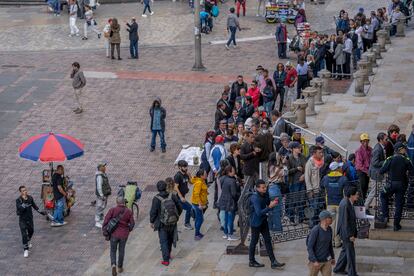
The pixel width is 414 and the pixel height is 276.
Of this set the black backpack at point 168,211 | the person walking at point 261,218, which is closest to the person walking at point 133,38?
the black backpack at point 168,211

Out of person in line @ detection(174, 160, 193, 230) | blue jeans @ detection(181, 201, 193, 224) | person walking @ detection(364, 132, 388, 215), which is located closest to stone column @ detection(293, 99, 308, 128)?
blue jeans @ detection(181, 201, 193, 224)

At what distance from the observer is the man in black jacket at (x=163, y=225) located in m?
21.1

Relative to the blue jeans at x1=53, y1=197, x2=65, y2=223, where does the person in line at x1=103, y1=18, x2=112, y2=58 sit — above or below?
above

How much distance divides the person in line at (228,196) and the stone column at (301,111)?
260 inches

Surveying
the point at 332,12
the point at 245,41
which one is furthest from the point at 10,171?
the point at 332,12

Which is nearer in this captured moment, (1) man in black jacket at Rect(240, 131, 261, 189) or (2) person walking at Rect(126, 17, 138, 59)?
(1) man in black jacket at Rect(240, 131, 261, 189)

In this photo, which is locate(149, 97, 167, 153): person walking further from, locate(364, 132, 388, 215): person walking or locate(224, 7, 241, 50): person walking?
locate(224, 7, 241, 50): person walking

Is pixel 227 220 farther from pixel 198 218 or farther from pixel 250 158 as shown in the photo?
pixel 250 158

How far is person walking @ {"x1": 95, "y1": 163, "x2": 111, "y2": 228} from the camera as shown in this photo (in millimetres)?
24172

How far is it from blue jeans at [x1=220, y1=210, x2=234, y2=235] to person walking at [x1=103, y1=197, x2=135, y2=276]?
5.95ft

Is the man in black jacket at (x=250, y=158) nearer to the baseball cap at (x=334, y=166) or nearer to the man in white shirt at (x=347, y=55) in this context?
the baseball cap at (x=334, y=166)

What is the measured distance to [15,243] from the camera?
24203 millimetres

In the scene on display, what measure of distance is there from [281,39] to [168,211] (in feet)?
59.4

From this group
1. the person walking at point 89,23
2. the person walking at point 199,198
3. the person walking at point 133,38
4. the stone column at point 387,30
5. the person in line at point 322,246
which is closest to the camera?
the person in line at point 322,246
